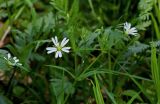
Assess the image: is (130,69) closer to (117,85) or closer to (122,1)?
(117,85)

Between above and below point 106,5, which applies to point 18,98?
below

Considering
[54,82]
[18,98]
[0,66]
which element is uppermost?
[0,66]

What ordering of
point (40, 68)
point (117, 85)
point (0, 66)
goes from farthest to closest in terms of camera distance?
1. point (40, 68)
2. point (117, 85)
3. point (0, 66)

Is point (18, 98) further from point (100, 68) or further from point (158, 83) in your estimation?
point (158, 83)

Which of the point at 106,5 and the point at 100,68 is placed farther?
the point at 106,5

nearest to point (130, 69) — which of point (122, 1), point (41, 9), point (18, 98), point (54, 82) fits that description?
point (54, 82)

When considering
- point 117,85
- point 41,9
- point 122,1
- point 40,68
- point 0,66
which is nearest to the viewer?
point 0,66

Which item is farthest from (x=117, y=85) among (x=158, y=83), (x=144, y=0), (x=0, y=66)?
(x=0, y=66)
